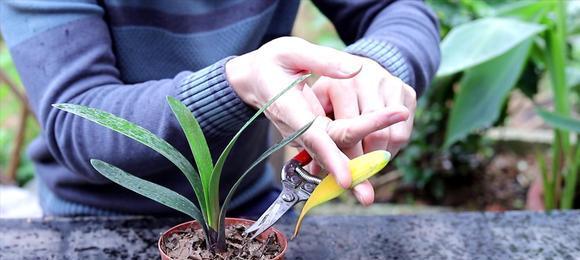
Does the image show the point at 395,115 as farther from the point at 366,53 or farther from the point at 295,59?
the point at 366,53

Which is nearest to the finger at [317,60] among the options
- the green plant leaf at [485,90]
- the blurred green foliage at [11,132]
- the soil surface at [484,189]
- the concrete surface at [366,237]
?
the concrete surface at [366,237]

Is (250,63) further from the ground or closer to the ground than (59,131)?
further from the ground

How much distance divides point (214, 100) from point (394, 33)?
0.33 m

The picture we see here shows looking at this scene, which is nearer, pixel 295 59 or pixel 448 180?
pixel 295 59

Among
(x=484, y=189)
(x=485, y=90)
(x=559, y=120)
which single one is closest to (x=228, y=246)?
(x=559, y=120)

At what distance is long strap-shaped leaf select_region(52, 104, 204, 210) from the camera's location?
0.58m

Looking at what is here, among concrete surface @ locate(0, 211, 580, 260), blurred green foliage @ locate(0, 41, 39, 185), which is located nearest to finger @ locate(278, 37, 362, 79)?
concrete surface @ locate(0, 211, 580, 260)

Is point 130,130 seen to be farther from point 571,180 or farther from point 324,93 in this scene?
point 571,180

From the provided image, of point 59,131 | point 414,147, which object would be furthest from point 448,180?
point 59,131

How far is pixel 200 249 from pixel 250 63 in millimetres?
182

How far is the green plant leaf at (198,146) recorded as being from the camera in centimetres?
59

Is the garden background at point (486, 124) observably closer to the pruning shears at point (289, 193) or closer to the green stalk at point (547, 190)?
the green stalk at point (547, 190)

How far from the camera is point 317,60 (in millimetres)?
643

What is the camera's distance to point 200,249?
633mm
